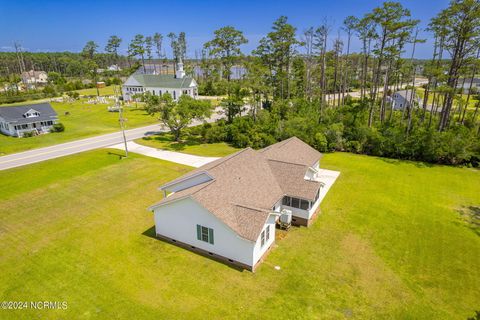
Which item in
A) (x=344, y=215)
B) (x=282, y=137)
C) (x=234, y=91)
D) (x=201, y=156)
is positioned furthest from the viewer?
(x=234, y=91)

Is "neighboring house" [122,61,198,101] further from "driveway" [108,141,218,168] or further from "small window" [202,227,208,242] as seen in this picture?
"small window" [202,227,208,242]

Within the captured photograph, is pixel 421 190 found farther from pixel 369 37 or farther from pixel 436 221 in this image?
pixel 369 37

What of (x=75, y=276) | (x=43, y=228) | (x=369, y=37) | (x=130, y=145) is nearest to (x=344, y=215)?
(x=75, y=276)

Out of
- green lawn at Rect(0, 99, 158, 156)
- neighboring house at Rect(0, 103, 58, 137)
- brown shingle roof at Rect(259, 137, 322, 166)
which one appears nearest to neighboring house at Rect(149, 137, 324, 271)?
brown shingle roof at Rect(259, 137, 322, 166)

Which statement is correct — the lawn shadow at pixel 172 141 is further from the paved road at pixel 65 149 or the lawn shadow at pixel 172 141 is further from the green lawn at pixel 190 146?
the paved road at pixel 65 149

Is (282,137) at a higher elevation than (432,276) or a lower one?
higher

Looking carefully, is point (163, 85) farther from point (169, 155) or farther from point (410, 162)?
point (410, 162)

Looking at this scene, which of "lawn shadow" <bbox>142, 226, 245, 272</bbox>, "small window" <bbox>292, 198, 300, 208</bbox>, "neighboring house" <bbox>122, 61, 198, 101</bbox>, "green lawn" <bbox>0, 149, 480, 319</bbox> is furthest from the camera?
"neighboring house" <bbox>122, 61, 198, 101</bbox>
